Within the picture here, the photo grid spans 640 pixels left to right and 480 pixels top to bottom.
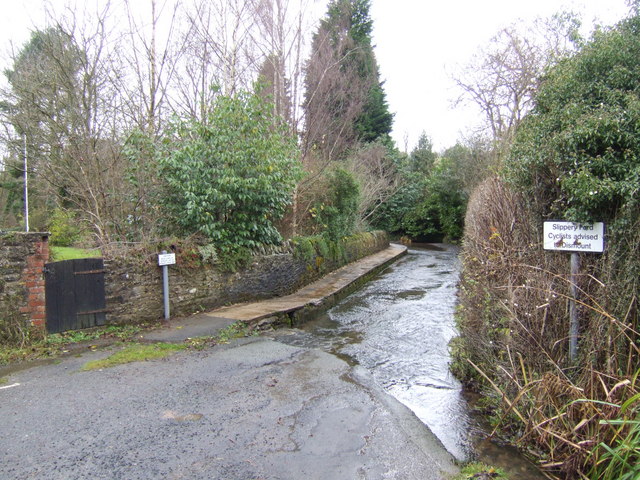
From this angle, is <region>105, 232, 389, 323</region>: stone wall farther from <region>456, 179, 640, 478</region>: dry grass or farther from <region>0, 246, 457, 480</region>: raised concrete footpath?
<region>456, 179, 640, 478</region>: dry grass

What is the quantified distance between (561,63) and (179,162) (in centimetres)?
672

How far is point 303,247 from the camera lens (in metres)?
11.9

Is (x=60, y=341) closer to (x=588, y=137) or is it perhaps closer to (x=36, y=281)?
(x=36, y=281)

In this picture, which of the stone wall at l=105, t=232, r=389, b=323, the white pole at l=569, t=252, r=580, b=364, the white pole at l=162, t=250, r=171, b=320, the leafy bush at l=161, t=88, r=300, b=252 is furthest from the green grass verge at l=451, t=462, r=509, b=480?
the leafy bush at l=161, t=88, r=300, b=252

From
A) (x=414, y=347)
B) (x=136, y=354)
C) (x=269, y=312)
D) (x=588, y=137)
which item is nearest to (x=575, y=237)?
(x=588, y=137)

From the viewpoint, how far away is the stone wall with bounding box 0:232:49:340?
583 cm

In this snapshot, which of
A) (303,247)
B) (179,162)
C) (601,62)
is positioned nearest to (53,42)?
(179,162)

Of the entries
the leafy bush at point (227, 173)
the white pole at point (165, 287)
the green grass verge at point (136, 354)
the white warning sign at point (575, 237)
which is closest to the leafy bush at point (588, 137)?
the white warning sign at point (575, 237)

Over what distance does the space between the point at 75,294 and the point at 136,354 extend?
1.55 metres

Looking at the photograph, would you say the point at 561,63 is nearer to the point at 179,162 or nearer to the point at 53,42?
the point at 179,162

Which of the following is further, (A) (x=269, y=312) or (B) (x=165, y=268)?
(A) (x=269, y=312)

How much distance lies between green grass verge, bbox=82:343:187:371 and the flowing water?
203 cm

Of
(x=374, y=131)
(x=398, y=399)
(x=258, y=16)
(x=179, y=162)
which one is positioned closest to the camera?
(x=398, y=399)

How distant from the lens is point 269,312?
845 cm
